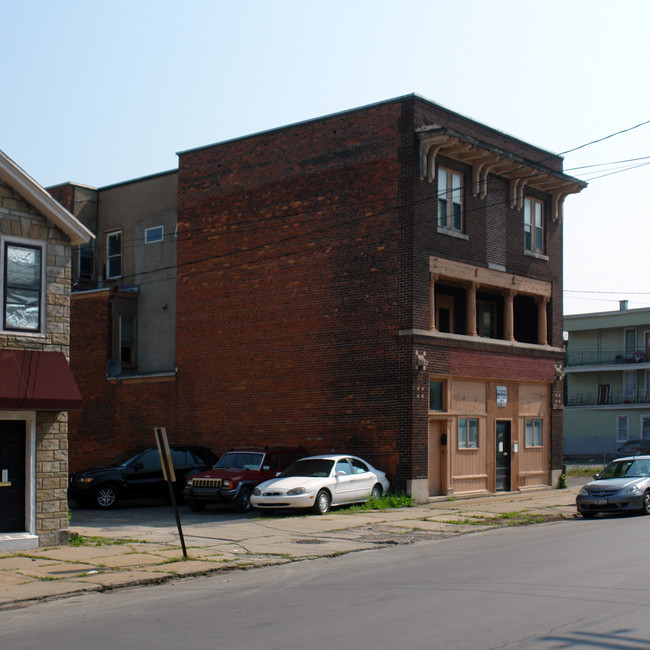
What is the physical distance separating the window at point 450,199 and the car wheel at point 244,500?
9.61 m

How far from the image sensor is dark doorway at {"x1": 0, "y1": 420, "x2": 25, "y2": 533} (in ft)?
53.0

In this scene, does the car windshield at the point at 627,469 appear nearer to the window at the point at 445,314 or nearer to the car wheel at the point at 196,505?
the window at the point at 445,314

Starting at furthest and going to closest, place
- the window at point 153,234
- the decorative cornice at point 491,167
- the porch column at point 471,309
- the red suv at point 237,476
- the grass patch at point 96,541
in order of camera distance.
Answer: the window at point 153,234 < the porch column at point 471,309 < the decorative cornice at point 491,167 < the red suv at point 237,476 < the grass patch at point 96,541

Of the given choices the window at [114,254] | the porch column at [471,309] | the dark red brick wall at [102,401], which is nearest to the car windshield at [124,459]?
the dark red brick wall at [102,401]

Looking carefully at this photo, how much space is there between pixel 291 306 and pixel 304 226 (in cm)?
251

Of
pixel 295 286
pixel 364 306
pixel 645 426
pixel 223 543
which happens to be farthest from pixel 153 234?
pixel 645 426

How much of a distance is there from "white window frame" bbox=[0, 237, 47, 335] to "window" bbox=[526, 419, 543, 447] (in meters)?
18.4

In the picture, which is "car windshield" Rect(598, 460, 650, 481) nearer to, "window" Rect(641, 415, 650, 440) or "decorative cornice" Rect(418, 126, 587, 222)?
"decorative cornice" Rect(418, 126, 587, 222)

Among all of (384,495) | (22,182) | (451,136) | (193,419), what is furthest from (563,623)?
(193,419)

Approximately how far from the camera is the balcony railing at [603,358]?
62188mm

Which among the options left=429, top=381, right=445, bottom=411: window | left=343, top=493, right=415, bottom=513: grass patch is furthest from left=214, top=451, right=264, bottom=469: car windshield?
left=429, top=381, right=445, bottom=411: window

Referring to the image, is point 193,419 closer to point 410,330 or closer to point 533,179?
point 410,330

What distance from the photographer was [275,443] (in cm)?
2759

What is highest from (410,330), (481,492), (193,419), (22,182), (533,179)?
(533,179)
